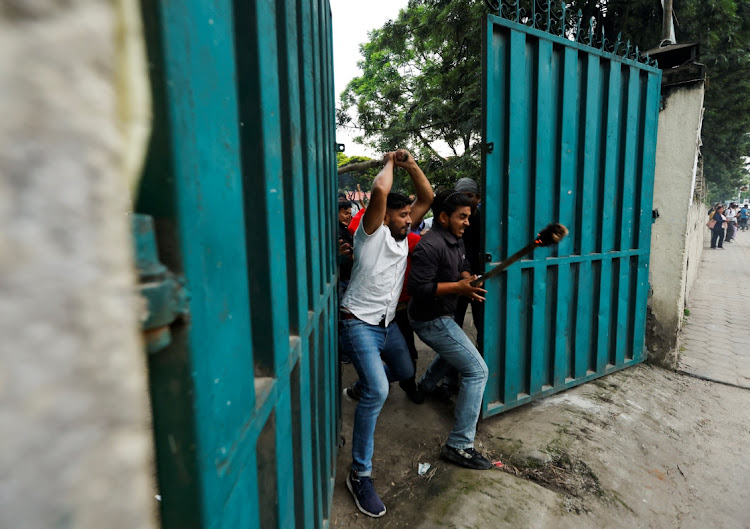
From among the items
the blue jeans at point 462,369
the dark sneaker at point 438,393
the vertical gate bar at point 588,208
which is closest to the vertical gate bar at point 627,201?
the vertical gate bar at point 588,208

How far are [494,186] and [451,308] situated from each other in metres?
0.86

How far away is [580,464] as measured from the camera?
240cm

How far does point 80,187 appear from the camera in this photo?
290 mm

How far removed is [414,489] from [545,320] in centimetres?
157

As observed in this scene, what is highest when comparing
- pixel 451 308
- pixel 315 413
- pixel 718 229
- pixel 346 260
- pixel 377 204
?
pixel 377 204

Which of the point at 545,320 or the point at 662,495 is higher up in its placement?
the point at 545,320

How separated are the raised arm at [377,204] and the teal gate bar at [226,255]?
1050 millimetres

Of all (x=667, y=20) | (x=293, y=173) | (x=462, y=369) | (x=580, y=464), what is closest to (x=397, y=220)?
(x=462, y=369)

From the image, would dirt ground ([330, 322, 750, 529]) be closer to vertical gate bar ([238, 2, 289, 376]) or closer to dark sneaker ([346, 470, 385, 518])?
dark sneaker ([346, 470, 385, 518])

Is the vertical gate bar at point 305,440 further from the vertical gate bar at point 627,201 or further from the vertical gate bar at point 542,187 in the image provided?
the vertical gate bar at point 627,201

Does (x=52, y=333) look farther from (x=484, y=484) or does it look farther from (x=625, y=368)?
(x=625, y=368)

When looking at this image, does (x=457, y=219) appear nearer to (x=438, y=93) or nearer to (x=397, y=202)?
(x=397, y=202)

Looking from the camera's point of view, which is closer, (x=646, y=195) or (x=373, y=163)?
(x=373, y=163)

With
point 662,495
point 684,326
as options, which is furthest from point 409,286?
point 684,326
